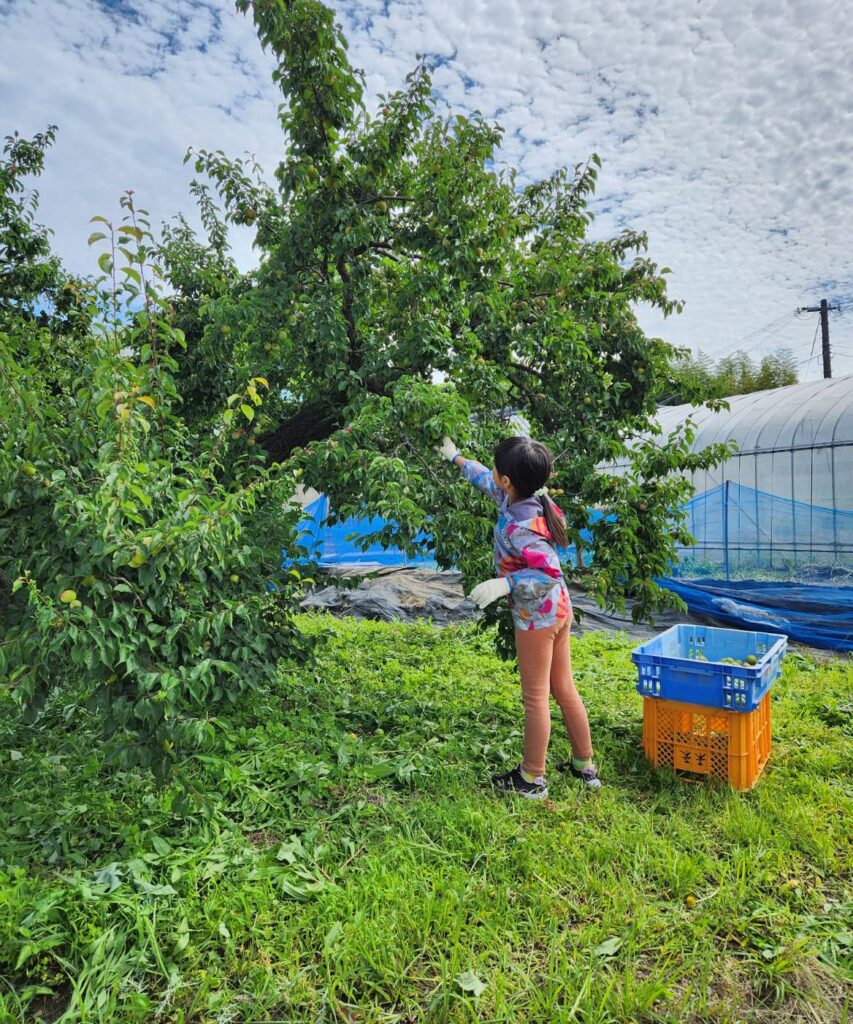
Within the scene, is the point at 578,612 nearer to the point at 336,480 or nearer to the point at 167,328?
the point at 336,480

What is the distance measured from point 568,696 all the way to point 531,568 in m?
0.64

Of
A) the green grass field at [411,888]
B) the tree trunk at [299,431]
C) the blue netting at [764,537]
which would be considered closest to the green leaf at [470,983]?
the green grass field at [411,888]

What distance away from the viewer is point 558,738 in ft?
11.8

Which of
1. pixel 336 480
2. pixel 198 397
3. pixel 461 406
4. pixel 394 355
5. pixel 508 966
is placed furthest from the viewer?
pixel 198 397

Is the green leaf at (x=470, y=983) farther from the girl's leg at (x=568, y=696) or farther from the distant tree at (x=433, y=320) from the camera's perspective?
the distant tree at (x=433, y=320)

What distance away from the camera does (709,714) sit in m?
2.98

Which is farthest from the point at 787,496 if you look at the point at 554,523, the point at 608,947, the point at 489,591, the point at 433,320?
the point at 608,947

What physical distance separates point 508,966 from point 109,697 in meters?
1.54

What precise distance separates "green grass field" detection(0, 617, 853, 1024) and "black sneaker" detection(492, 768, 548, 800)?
76 mm

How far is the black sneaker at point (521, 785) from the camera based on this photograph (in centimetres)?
281

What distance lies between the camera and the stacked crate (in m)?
2.89

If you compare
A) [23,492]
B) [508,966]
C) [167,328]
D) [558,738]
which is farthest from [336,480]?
[508,966]

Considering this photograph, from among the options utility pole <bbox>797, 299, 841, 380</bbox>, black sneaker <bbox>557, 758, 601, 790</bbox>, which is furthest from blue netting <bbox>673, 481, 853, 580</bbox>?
utility pole <bbox>797, 299, 841, 380</bbox>

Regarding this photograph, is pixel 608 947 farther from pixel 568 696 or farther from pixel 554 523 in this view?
pixel 554 523
